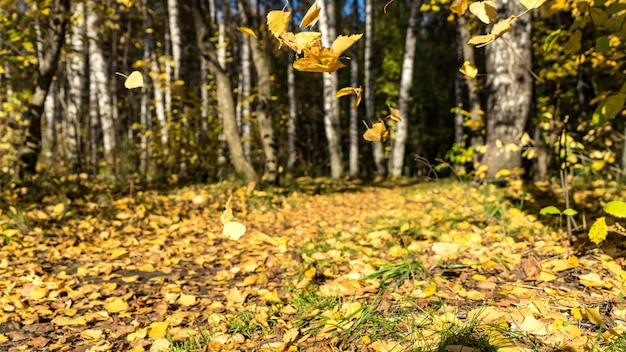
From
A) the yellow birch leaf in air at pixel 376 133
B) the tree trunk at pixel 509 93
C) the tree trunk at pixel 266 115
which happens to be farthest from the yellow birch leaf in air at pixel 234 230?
the tree trunk at pixel 266 115

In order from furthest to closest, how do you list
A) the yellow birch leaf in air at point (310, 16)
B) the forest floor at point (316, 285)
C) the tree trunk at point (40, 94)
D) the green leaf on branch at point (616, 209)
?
the tree trunk at point (40, 94), the forest floor at point (316, 285), the green leaf on branch at point (616, 209), the yellow birch leaf in air at point (310, 16)

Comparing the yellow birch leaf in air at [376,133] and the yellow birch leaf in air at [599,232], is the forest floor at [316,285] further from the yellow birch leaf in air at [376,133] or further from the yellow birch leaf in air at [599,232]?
the yellow birch leaf in air at [376,133]

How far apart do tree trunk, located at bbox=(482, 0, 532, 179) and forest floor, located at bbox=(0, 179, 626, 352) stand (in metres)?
0.82

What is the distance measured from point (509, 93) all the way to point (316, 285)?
3.77 metres

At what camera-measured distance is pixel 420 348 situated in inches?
56.7

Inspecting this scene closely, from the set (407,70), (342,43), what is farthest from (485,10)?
(407,70)

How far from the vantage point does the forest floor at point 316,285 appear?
1.63 m

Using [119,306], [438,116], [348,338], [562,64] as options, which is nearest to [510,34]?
[562,64]

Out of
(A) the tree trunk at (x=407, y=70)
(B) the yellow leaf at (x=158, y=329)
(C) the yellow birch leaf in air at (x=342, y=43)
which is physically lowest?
(B) the yellow leaf at (x=158, y=329)

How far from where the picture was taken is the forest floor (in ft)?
5.34

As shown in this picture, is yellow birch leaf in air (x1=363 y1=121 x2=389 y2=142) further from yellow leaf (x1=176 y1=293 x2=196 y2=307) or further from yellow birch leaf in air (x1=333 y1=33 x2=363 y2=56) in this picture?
yellow leaf (x1=176 y1=293 x2=196 y2=307)

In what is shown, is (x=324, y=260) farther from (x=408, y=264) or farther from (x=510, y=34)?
(x=510, y=34)

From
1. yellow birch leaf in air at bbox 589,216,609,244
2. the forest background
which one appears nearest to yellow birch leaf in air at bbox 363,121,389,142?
the forest background

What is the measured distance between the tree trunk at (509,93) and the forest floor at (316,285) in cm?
82
